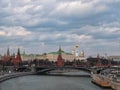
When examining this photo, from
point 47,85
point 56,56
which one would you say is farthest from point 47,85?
point 56,56

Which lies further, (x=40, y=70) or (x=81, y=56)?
A: (x=81, y=56)

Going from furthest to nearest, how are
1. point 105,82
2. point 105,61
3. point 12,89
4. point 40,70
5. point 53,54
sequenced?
point 53,54 → point 105,61 → point 40,70 → point 105,82 → point 12,89

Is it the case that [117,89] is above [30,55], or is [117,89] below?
below

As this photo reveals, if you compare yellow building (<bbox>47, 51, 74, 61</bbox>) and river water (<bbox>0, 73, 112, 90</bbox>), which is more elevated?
yellow building (<bbox>47, 51, 74, 61</bbox>)

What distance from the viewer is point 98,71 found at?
312 feet

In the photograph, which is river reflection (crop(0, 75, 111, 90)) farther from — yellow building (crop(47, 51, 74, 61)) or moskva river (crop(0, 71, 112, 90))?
yellow building (crop(47, 51, 74, 61))

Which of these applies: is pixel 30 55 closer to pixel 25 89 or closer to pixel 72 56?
pixel 72 56

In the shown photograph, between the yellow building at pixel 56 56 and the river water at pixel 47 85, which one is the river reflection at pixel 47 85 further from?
the yellow building at pixel 56 56

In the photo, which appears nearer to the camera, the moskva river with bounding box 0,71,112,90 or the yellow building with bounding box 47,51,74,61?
the moskva river with bounding box 0,71,112,90

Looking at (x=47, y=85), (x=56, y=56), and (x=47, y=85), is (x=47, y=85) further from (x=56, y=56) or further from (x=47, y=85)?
(x=56, y=56)

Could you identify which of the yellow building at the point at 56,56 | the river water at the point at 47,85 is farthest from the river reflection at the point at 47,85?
the yellow building at the point at 56,56

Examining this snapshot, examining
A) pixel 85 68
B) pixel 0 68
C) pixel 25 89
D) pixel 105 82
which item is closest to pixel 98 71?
pixel 85 68

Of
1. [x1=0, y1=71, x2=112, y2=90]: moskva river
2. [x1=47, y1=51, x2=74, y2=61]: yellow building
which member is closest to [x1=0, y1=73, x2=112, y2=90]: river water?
[x1=0, y1=71, x2=112, y2=90]: moskva river

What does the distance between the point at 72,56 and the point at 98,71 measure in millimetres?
96195
